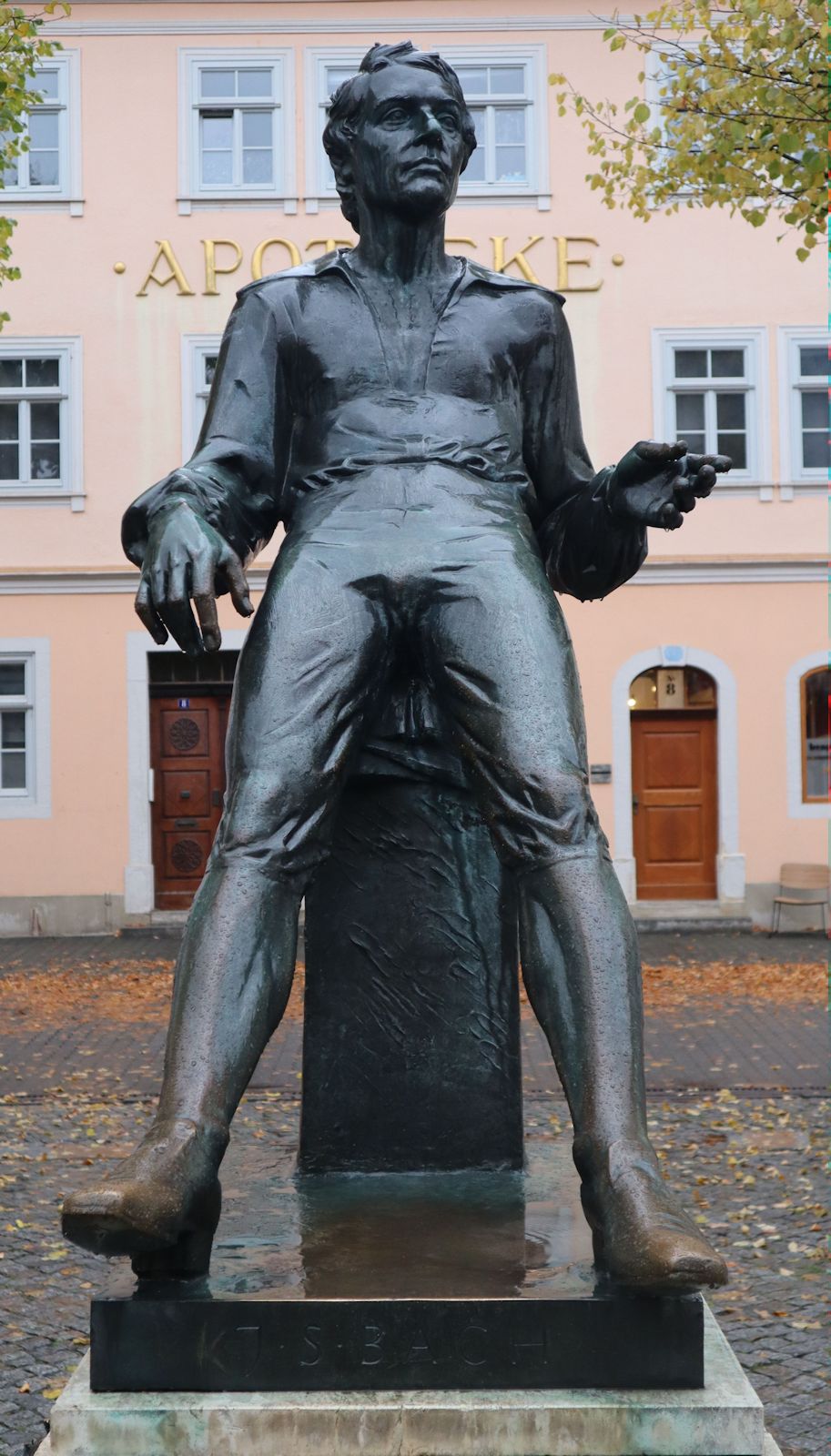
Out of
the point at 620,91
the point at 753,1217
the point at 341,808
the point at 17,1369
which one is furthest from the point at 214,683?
the point at 341,808

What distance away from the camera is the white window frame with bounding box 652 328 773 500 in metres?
17.8

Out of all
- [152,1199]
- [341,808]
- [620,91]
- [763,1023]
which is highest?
[620,91]

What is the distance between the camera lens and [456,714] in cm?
306

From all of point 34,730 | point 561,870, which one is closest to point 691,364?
point 34,730

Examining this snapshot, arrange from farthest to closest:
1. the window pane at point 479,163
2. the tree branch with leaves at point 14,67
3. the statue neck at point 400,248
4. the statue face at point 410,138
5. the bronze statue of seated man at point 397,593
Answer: the window pane at point 479,163
the tree branch with leaves at point 14,67
the statue neck at point 400,248
the statue face at point 410,138
the bronze statue of seated man at point 397,593

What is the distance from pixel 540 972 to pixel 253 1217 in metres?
0.71

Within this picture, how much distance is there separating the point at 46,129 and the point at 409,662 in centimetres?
1638

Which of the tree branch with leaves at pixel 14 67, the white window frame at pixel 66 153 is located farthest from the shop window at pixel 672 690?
the tree branch with leaves at pixel 14 67

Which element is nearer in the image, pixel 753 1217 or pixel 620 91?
pixel 753 1217

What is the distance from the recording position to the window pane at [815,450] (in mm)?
17797

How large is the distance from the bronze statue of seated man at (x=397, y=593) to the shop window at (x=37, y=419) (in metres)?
14.7

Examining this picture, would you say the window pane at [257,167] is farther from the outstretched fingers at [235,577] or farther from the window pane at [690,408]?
the outstretched fingers at [235,577]

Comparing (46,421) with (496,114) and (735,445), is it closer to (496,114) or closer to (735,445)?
(496,114)

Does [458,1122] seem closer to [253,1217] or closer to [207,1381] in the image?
[253,1217]
